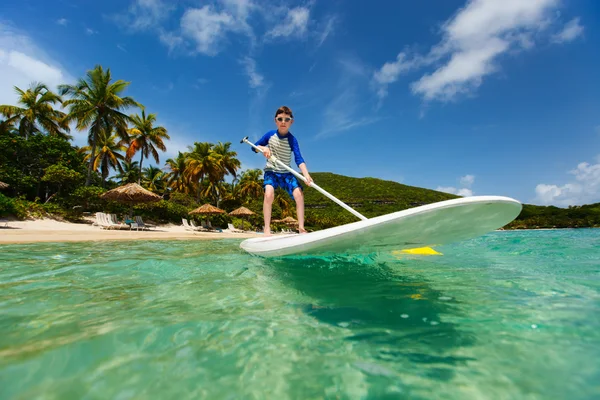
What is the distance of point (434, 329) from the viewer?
61.7 inches

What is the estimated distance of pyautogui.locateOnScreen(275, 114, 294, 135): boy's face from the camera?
182 inches

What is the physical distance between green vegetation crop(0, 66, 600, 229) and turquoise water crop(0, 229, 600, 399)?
17.5 metres

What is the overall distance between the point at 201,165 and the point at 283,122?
25509mm

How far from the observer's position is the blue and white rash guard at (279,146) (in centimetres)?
452

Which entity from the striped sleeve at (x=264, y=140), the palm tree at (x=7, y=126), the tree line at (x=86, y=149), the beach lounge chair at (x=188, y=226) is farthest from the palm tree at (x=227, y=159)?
the striped sleeve at (x=264, y=140)

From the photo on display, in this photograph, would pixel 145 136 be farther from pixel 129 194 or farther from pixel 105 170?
pixel 129 194

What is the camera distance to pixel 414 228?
8.55 feet

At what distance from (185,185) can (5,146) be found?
14599 mm

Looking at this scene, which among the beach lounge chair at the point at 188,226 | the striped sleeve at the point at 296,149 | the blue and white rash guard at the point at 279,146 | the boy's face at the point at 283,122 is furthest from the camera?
the beach lounge chair at the point at 188,226

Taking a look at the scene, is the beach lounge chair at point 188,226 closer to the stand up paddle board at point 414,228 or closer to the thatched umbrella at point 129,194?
the thatched umbrella at point 129,194

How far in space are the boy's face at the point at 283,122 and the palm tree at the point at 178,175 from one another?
95.8 ft

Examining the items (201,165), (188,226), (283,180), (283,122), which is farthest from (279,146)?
(201,165)

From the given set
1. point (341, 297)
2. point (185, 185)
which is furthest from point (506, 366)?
point (185, 185)

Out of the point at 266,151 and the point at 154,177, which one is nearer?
the point at 266,151
